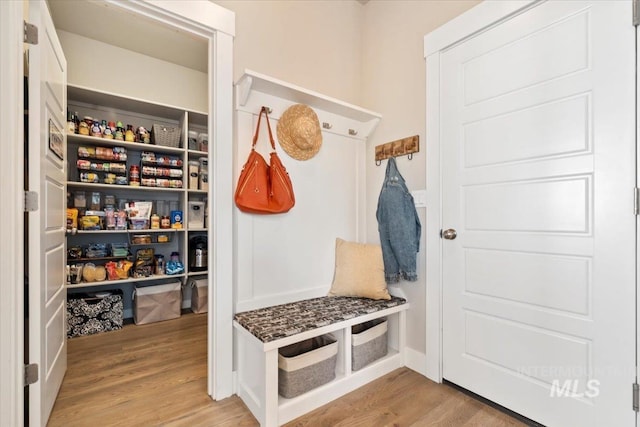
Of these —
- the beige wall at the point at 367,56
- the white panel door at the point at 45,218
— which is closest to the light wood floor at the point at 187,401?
the white panel door at the point at 45,218

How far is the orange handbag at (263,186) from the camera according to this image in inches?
66.3

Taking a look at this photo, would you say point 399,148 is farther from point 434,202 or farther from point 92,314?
point 92,314

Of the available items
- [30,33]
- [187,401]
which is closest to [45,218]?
[30,33]

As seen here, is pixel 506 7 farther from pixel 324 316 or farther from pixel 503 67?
pixel 324 316

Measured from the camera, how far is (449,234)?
179 centimetres

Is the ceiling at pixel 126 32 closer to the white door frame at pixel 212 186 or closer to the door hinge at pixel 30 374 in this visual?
the white door frame at pixel 212 186

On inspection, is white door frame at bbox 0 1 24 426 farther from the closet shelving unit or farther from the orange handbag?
the closet shelving unit

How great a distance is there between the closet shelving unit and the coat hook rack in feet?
6.38

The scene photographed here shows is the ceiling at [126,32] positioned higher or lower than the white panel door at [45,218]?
higher

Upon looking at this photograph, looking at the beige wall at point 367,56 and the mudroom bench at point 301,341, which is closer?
the mudroom bench at point 301,341

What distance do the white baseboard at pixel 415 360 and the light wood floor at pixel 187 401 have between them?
0.14 feet

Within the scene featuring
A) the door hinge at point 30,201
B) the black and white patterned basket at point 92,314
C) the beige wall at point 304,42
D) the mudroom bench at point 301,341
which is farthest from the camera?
the black and white patterned basket at point 92,314

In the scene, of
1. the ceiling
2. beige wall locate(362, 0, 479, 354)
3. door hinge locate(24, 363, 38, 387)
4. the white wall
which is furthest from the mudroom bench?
the white wall

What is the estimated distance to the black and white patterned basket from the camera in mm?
2496
